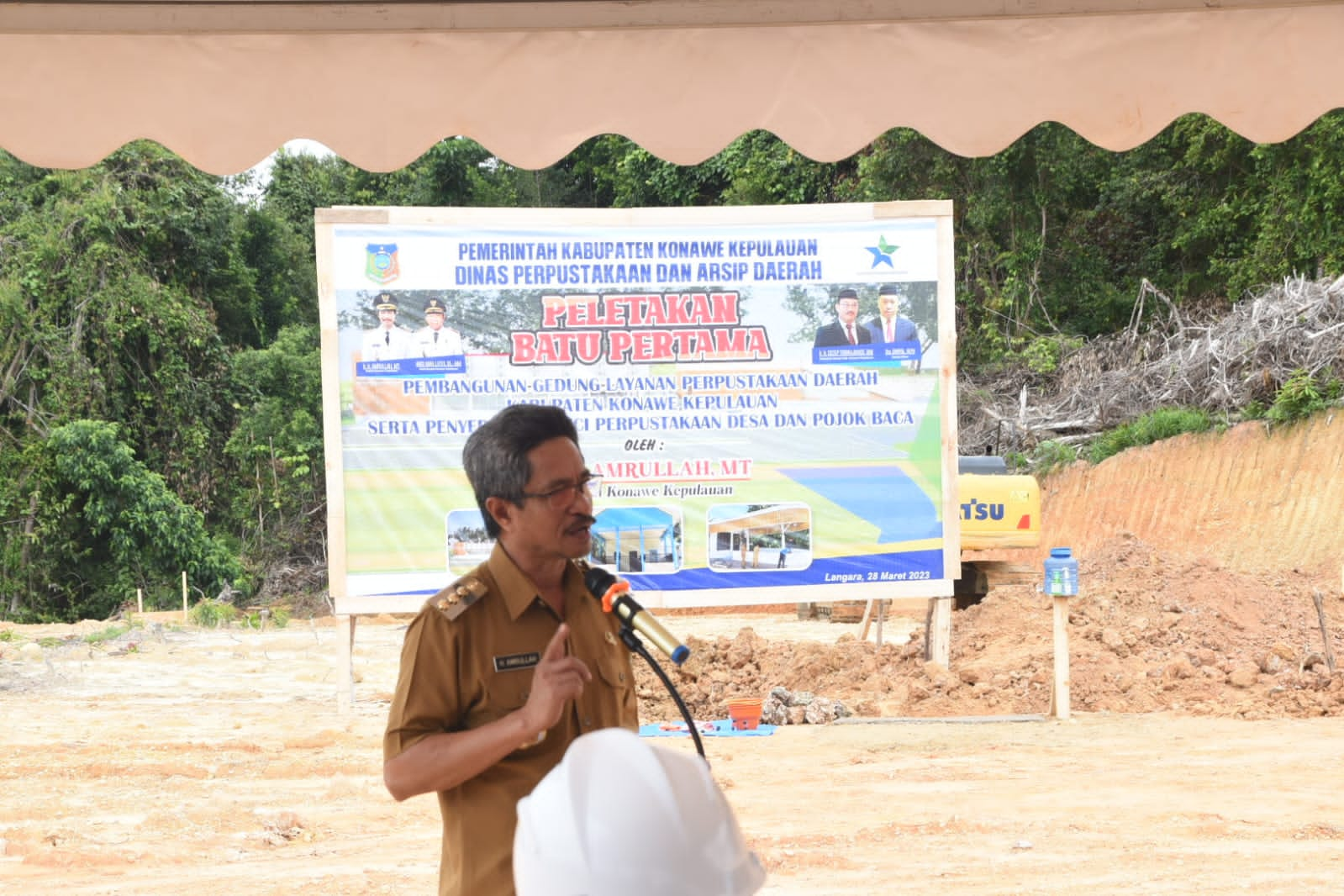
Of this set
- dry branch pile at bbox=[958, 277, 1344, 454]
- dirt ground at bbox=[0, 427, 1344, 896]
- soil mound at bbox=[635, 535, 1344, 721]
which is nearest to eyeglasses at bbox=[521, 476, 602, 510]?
dirt ground at bbox=[0, 427, 1344, 896]

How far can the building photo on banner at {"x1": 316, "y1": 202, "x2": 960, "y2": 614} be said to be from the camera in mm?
10250

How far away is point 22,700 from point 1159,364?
55.4ft

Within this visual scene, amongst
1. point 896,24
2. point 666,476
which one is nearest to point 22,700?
point 666,476

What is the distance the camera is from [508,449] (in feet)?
7.94

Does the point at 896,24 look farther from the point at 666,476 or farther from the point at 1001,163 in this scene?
the point at 1001,163

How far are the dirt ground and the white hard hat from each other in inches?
224

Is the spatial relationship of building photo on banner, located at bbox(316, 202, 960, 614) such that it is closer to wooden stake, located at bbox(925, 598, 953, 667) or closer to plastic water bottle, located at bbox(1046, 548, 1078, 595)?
wooden stake, located at bbox(925, 598, 953, 667)

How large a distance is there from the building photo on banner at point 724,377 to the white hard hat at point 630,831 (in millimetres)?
9009

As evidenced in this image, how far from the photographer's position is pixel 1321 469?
18594 mm

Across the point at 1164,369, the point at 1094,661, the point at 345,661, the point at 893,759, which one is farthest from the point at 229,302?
the point at 893,759

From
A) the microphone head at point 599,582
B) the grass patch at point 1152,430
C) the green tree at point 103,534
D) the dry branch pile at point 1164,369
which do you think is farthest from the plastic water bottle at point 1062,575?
the green tree at point 103,534

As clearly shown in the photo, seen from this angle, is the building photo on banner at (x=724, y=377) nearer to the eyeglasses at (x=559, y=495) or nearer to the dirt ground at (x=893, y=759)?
the dirt ground at (x=893, y=759)

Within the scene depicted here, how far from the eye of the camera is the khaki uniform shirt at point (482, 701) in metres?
2.32

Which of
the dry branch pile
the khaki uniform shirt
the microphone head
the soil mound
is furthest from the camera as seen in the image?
the dry branch pile
